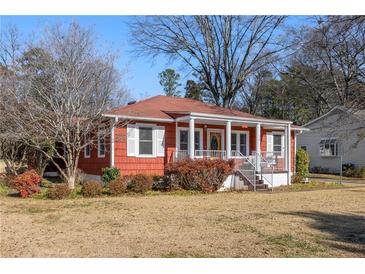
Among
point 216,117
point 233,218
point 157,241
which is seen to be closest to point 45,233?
point 157,241

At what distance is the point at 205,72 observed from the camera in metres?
37.1

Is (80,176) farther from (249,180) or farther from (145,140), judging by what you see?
(249,180)

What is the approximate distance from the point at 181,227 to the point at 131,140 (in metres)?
9.96

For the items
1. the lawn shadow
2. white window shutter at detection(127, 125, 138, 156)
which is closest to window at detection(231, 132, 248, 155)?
white window shutter at detection(127, 125, 138, 156)

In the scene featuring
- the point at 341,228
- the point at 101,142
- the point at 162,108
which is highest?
the point at 162,108

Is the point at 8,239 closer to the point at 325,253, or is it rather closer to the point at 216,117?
the point at 325,253

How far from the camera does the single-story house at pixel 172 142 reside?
1833 centimetres

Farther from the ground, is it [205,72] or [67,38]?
[205,72]

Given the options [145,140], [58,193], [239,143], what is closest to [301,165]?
[239,143]

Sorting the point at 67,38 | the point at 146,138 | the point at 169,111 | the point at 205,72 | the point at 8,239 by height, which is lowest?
the point at 8,239

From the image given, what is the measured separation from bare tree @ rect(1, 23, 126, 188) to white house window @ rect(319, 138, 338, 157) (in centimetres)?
2154

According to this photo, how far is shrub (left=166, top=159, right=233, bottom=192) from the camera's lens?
16609mm

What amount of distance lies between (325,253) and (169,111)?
1396 cm

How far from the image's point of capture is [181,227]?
29.4 feet
